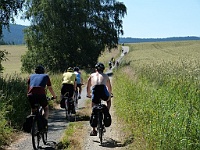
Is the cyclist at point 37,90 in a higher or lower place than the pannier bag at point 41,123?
higher

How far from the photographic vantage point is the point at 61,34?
41.2 meters

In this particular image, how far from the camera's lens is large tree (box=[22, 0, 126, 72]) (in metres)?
40.7

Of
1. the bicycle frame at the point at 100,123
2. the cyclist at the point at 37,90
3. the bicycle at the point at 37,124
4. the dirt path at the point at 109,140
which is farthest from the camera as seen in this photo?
the bicycle frame at the point at 100,123

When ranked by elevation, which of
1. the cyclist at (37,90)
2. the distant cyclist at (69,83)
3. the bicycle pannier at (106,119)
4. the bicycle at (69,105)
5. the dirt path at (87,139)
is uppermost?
the cyclist at (37,90)

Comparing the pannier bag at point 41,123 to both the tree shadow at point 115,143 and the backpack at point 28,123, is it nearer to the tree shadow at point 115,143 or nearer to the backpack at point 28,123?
the backpack at point 28,123

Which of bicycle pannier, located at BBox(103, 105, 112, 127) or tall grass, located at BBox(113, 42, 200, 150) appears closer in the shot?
tall grass, located at BBox(113, 42, 200, 150)

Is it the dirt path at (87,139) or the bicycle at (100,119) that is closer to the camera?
the dirt path at (87,139)

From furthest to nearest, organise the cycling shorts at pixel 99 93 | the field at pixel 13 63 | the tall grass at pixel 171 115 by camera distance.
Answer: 1. the field at pixel 13 63
2. the cycling shorts at pixel 99 93
3. the tall grass at pixel 171 115

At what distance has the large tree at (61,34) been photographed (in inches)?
1602

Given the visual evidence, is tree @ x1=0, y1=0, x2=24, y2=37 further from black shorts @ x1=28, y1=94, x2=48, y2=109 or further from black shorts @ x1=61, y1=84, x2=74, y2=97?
black shorts @ x1=28, y1=94, x2=48, y2=109

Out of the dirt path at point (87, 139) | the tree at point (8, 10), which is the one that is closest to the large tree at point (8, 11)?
the tree at point (8, 10)

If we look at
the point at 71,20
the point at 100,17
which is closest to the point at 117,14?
the point at 100,17

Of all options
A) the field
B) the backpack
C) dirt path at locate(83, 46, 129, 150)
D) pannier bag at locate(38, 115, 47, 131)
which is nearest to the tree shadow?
dirt path at locate(83, 46, 129, 150)

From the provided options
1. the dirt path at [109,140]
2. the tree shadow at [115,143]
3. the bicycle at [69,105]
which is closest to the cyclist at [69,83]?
the bicycle at [69,105]
